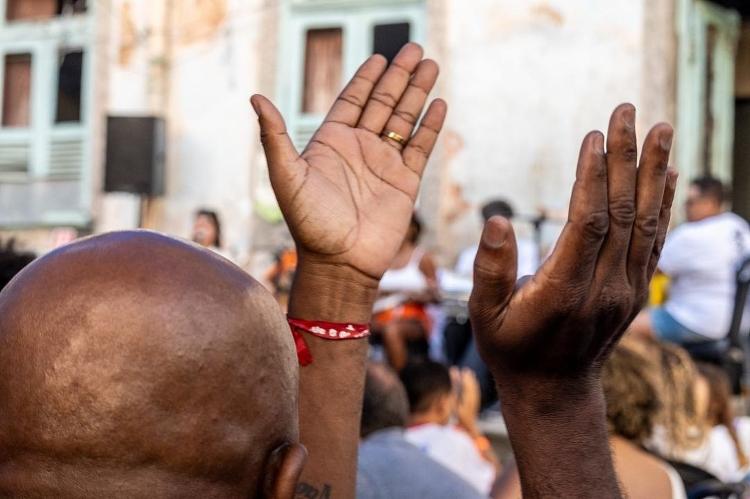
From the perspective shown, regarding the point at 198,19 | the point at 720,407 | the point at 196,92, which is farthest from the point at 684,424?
the point at 198,19

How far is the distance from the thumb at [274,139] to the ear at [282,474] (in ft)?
1.86

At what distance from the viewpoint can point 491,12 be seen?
9102mm

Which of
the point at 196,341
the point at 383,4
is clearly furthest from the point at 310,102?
the point at 196,341

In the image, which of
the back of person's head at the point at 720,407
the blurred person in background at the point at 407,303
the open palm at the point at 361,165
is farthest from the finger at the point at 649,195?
the blurred person in background at the point at 407,303

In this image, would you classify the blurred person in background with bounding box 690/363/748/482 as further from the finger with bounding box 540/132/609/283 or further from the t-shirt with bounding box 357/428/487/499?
the finger with bounding box 540/132/609/283

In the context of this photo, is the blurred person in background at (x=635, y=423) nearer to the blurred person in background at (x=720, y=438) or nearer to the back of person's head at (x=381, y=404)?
the back of person's head at (x=381, y=404)

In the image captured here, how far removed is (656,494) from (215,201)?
7887 mm

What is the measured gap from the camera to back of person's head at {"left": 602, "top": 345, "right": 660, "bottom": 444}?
3.28 meters

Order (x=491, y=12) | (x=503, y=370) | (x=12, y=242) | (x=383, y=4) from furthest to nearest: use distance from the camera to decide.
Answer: (x=383, y=4) → (x=491, y=12) → (x=12, y=242) → (x=503, y=370)

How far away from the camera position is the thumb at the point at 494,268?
1378mm

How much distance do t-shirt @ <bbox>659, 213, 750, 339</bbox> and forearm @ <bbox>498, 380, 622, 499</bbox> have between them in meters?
5.17

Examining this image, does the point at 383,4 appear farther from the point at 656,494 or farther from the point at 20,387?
the point at 20,387

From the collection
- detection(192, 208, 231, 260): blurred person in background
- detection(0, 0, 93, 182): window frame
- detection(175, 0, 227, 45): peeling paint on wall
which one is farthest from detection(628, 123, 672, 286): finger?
detection(0, 0, 93, 182): window frame

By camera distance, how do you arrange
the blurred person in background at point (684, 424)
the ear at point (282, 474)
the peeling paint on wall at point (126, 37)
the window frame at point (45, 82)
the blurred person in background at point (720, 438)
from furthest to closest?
the window frame at point (45, 82)
the peeling paint on wall at point (126, 37)
the blurred person in background at point (720, 438)
the blurred person in background at point (684, 424)
the ear at point (282, 474)
